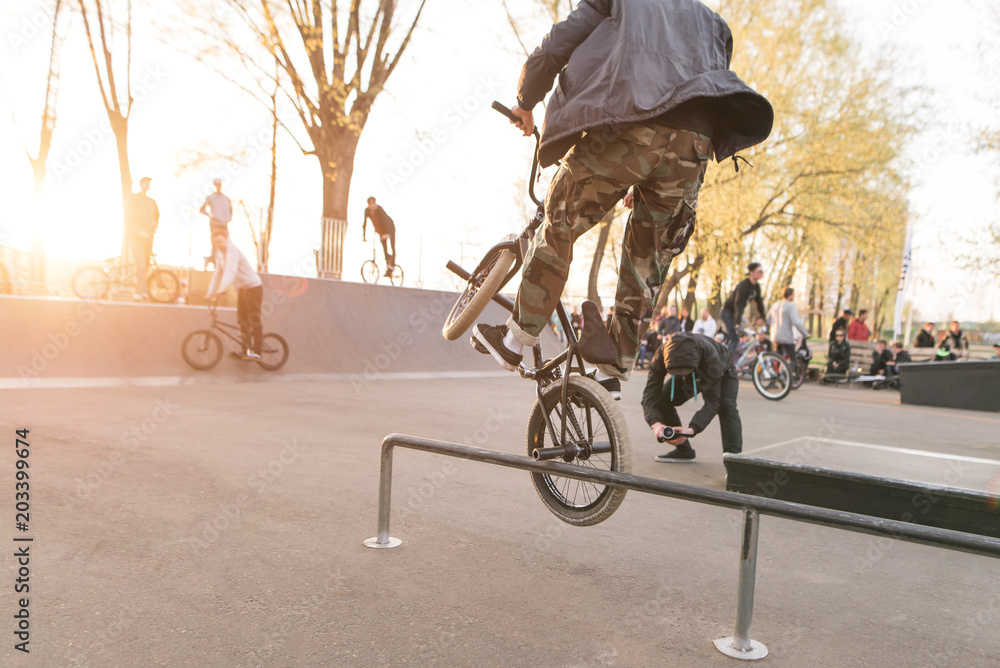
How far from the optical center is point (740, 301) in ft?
41.1

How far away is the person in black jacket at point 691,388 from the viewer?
212 inches

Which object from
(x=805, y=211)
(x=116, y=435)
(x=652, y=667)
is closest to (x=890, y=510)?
(x=652, y=667)

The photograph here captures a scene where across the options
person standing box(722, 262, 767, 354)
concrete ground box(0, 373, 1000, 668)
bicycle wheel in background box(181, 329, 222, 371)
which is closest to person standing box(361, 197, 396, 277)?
bicycle wheel in background box(181, 329, 222, 371)

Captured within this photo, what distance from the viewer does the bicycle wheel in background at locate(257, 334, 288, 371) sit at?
10.5m

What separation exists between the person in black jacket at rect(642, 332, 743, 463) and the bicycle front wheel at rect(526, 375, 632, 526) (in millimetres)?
2290

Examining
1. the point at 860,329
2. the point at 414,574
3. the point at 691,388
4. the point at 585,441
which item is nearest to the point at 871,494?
the point at 585,441

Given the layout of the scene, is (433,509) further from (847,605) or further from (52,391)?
(52,391)

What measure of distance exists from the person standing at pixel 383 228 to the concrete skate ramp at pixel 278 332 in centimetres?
159

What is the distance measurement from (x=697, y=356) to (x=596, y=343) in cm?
278

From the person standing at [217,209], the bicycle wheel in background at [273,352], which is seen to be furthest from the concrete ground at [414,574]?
the person standing at [217,209]

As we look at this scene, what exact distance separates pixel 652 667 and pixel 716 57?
6.95 ft
